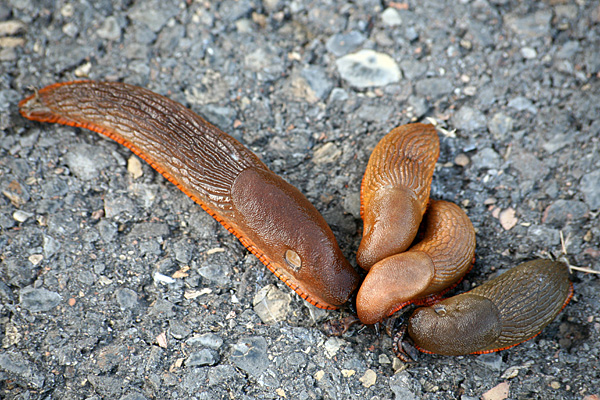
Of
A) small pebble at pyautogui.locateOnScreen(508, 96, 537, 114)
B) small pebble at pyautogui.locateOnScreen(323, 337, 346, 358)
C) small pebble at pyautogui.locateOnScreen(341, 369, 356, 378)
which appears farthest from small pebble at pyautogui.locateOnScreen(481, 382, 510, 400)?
small pebble at pyautogui.locateOnScreen(508, 96, 537, 114)

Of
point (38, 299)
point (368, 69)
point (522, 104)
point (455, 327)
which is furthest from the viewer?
point (368, 69)

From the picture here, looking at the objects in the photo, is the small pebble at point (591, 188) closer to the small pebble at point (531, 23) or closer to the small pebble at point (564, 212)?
the small pebble at point (564, 212)

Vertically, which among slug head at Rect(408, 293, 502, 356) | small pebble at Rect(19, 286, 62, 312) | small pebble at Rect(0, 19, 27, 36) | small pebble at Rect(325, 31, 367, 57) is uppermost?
small pebble at Rect(325, 31, 367, 57)

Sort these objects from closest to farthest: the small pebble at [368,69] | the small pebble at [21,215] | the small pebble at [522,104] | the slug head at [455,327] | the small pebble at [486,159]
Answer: the slug head at [455,327] < the small pebble at [21,215] < the small pebble at [486,159] < the small pebble at [522,104] < the small pebble at [368,69]

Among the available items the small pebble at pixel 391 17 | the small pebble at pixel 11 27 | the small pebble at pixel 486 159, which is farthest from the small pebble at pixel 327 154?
the small pebble at pixel 11 27

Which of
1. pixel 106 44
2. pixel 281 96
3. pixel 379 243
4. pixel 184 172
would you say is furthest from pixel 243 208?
pixel 106 44

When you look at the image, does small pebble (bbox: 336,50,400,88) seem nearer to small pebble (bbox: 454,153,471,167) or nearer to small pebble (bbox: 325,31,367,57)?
small pebble (bbox: 325,31,367,57)

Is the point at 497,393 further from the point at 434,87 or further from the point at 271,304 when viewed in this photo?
the point at 434,87

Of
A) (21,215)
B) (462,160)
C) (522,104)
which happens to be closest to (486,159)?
(462,160)
